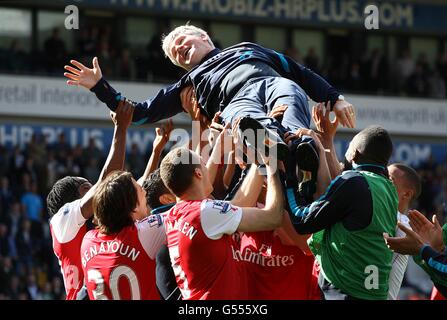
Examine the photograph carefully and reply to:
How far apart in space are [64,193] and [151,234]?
→ 3.40ft

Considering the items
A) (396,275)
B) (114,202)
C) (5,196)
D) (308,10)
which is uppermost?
(308,10)

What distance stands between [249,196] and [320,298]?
0.70m

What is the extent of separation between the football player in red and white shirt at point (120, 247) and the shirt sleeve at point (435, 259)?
1517 millimetres

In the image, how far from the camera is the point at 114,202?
5770 mm

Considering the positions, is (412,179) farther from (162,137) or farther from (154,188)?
(162,137)

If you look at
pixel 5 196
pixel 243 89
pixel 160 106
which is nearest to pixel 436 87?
pixel 5 196

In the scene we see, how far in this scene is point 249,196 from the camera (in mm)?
5934

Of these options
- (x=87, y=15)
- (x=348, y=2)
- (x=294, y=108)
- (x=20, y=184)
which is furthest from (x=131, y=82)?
(x=294, y=108)

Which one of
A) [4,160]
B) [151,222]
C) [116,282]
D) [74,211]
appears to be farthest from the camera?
[4,160]

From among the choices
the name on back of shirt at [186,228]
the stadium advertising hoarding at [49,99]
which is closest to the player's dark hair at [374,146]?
the name on back of shirt at [186,228]

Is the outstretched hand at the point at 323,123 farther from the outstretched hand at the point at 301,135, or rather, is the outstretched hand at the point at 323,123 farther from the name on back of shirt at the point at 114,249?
the name on back of shirt at the point at 114,249

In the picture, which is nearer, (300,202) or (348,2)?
(300,202)
